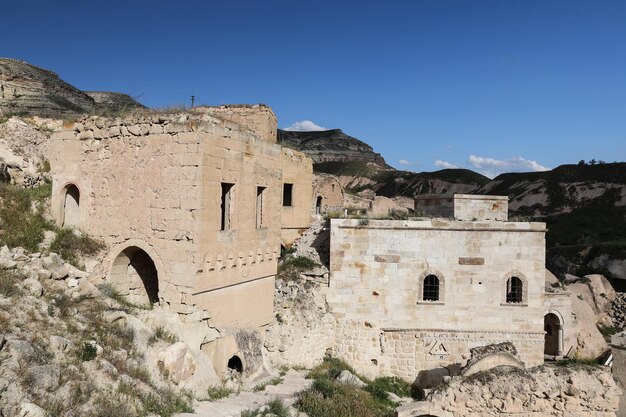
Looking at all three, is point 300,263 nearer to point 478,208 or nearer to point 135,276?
point 135,276

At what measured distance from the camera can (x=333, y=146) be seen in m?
79.6

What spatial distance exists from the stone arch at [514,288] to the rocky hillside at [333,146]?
59.0 m

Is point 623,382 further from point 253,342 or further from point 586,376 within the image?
point 253,342

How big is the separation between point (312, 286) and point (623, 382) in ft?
27.0

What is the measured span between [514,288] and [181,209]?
10791 millimetres

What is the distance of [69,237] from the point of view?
891 cm

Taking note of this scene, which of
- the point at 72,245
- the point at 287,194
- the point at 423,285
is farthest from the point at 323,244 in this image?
A: the point at 72,245

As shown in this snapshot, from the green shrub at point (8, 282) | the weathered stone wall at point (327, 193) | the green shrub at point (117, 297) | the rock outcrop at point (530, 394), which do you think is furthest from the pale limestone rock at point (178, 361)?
the weathered stone wall at point (327, 193)

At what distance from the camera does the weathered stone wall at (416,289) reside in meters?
13.4

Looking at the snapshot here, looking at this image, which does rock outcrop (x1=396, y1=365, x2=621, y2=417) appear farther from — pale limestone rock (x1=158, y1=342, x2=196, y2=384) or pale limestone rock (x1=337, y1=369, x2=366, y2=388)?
pale limestone rock (x1=158, y1=342, x2=196, y2=384)

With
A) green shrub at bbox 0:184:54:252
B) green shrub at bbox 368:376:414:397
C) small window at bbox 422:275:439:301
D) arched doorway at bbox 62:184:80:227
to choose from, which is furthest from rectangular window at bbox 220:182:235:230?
small window at bbox 422:275:439:301

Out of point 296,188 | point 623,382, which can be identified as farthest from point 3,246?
point 623,382

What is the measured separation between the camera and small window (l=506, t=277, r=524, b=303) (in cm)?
1384

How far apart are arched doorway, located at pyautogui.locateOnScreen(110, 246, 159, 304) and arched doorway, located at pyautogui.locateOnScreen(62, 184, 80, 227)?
4.80ft
